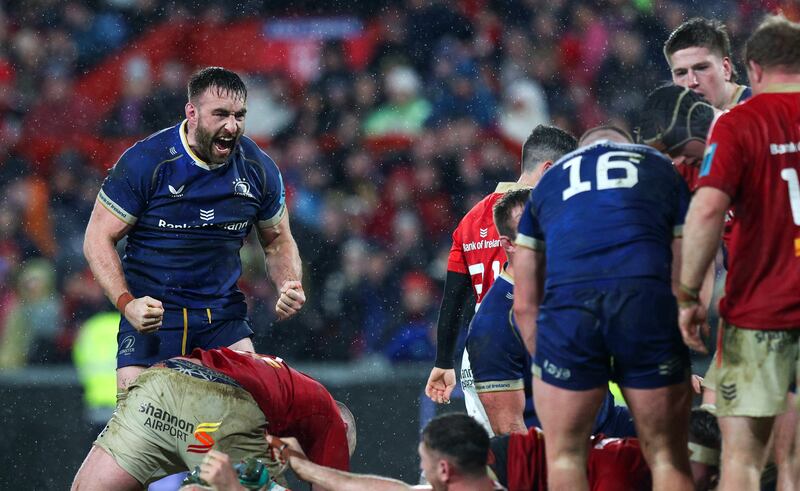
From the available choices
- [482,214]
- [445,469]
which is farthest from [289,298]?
[445,469]

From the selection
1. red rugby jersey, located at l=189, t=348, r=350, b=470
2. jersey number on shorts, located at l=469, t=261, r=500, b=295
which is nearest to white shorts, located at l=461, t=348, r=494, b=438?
jersey number on shorts, located at l=469, t=261, r=500, b=295

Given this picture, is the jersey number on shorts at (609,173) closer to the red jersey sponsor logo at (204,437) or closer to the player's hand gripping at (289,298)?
the red jersey sponsor logo at (204,437)

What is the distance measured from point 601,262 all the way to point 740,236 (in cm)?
49

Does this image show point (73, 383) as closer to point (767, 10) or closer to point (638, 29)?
point (638, 29)

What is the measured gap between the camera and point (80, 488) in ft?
15.5

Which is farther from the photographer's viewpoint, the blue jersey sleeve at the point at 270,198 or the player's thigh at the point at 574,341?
the blue jersey sleeve at the point at 270,198

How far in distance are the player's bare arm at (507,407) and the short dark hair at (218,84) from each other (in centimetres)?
196

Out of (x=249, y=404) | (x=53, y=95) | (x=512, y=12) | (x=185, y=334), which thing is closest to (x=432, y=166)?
(x=512, y=12)

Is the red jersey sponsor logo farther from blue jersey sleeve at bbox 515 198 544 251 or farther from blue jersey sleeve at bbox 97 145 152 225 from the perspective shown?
blue jersey sleeve at bbox 97 145 152 225

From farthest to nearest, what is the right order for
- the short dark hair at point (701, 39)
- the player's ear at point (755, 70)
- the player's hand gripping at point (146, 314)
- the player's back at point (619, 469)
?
1. the short dark hair at point (701, 39)
2. the player's hand gripping at point (146, 314)
3. the player's back at point (619, 469)
4. the player's ear at point (755, 70)

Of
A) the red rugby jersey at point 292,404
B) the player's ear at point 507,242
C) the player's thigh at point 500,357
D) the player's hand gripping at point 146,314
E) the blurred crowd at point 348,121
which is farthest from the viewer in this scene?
the blurred crowd at point 348,121

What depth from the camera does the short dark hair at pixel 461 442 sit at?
4055mm

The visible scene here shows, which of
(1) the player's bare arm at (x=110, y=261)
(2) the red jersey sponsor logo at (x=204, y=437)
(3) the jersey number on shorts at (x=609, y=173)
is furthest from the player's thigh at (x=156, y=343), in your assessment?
(3) the jersey number on shorts at (x=609, y=173)

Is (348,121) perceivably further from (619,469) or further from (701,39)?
(619,469)
